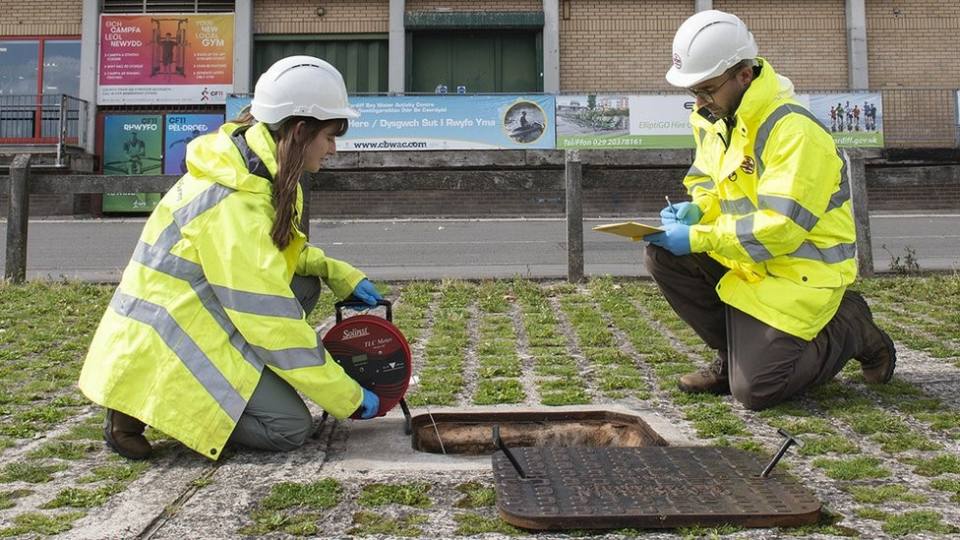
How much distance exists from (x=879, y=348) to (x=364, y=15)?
57.8 feet

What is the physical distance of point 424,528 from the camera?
2.02 metres

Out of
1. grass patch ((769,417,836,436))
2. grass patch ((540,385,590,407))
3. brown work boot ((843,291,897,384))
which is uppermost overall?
brown work boot ((843,291,897,384))

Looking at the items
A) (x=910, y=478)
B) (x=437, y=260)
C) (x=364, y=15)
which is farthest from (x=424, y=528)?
(x=364, y=15)

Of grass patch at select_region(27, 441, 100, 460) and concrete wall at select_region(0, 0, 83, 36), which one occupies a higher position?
concrete wall at select_region(0, 0, 83, 36)

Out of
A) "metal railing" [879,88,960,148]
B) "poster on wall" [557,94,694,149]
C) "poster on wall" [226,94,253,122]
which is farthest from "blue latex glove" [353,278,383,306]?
"metal railing" [879,88,960,148]

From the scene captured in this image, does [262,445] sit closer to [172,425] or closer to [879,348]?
[172,425]

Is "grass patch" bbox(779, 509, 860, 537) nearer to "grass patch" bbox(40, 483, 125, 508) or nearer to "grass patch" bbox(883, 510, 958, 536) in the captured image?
"grass patch" bbox(883, 510, 958, 536)

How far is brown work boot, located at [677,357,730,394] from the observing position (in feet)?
11.5

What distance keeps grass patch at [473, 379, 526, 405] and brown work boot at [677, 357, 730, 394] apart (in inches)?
29.2

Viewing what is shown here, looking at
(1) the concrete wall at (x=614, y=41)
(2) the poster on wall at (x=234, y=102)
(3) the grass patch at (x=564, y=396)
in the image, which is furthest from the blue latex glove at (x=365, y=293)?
(1) the concrete wall at (x=614, y=41)

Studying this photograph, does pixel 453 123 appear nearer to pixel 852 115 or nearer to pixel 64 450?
pixel 852 115

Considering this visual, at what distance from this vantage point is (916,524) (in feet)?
6.51

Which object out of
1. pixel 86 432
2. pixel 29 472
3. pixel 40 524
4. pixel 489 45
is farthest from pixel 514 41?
pixel 40 524

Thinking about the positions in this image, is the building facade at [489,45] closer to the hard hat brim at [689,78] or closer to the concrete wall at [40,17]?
the concrete wall at [40,17]
